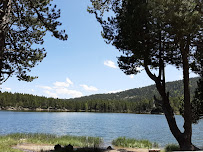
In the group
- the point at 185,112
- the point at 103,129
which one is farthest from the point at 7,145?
the point at 103,129

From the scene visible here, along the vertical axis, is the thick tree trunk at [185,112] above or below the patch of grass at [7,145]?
above

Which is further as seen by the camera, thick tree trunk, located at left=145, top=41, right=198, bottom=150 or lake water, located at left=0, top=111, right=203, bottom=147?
lake water, located at left=0, top=111, right=203, bottom=147

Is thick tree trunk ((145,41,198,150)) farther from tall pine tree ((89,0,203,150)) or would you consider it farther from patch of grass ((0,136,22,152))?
patch of grass ((0,136,22,152))

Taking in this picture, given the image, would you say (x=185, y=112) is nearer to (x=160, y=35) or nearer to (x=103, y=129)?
(x=160, y=35)

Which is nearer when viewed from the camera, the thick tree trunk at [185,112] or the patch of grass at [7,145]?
the patch of grass at [7,145]

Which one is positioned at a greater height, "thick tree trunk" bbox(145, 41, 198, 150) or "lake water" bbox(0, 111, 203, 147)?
"thick tree trunk" bbox(145, 41, 198, 150)

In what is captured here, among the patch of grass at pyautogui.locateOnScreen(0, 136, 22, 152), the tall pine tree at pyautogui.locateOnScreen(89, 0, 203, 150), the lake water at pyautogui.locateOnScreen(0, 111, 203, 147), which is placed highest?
the tall pine tree at pyautogui.locateOnScreen(89, 0, 203, 150)

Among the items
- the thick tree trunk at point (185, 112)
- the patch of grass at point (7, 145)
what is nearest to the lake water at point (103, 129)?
the patch of grass at point (7, 145)

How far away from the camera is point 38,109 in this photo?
190 metres

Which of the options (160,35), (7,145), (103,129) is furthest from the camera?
(103,129)

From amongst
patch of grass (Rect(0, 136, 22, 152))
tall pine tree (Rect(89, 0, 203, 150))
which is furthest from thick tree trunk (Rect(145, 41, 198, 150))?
patch of grass (Rect(0, 136, 22, 152))

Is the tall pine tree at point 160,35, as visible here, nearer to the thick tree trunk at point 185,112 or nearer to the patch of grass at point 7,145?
the thick tree trunk at point 185,112

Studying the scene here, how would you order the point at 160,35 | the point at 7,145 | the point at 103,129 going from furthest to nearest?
the point at 103,129
the point at 7,145
the point at 160,35

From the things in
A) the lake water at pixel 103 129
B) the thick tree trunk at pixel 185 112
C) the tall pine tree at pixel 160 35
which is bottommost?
the lake water at pixel 103 129
